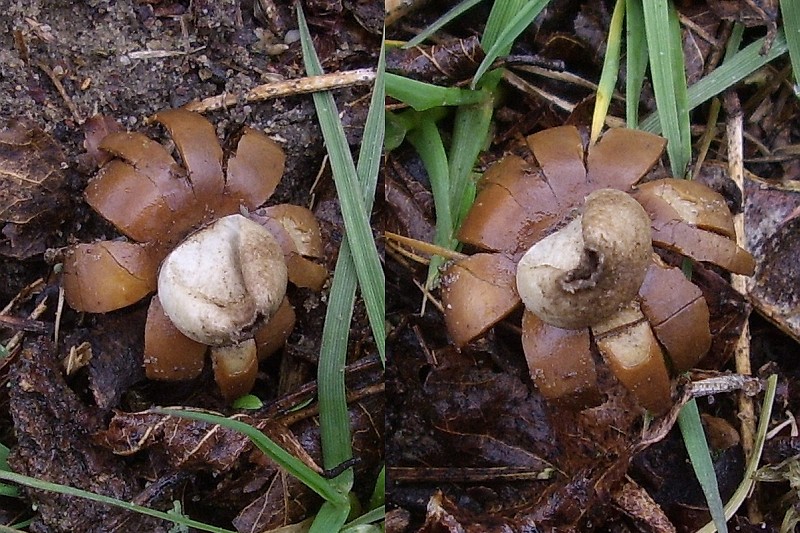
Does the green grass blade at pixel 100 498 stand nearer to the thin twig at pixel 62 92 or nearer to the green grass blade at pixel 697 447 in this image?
the thin twig at pixel 62 92

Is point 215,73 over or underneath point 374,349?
over

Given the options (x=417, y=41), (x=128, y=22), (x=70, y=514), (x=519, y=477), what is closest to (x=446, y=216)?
(x=417, y=41)

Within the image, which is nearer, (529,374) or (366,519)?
(366,519)

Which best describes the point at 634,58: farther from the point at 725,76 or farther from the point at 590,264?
the point at 590,264

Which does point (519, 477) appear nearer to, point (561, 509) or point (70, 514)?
point (561, 509)

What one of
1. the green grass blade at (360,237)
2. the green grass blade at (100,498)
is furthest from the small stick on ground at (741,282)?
the green grass blade at (100,498)

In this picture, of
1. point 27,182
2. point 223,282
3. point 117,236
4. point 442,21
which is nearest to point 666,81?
point 442,21
